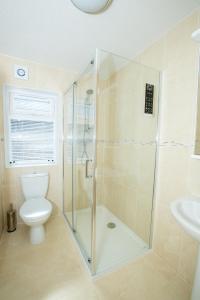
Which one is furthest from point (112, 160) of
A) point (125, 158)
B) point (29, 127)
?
point (29, 127)

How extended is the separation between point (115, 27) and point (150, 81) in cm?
61

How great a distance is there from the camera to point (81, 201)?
1910 millimetres

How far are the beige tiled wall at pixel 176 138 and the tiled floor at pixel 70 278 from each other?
18 cm

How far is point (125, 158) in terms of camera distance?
193 centimetres

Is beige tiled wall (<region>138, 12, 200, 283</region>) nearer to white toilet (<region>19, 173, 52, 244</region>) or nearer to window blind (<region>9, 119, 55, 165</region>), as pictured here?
white toilet (<region>19, 173, 52, 244</region>)

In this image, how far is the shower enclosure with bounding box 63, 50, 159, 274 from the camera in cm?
151

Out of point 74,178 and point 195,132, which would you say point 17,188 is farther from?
point 195,132

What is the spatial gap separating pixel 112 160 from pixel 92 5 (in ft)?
5.39

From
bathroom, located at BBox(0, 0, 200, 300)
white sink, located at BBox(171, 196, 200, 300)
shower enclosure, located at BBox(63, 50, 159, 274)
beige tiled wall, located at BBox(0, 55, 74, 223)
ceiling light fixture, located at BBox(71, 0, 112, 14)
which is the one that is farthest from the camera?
beige tiled wall, located at BBox(0, 55, 74, 223)

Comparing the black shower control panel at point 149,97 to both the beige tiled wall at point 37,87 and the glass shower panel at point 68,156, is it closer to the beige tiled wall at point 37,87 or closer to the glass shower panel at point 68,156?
the glass shower panel at point 68,156

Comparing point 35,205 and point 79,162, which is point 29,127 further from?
point 35,205

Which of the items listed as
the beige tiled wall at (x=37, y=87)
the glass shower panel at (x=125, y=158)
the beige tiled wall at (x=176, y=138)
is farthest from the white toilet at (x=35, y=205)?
the beige tiled wall at (x=176, y=138)

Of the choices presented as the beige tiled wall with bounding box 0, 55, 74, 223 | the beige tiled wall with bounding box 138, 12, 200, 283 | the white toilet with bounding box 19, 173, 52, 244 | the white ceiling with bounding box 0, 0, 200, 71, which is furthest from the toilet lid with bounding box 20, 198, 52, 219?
the white ceiling with bounding box 0, 0, 200, 71

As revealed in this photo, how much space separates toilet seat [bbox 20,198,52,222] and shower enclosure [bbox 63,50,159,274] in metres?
0.44
